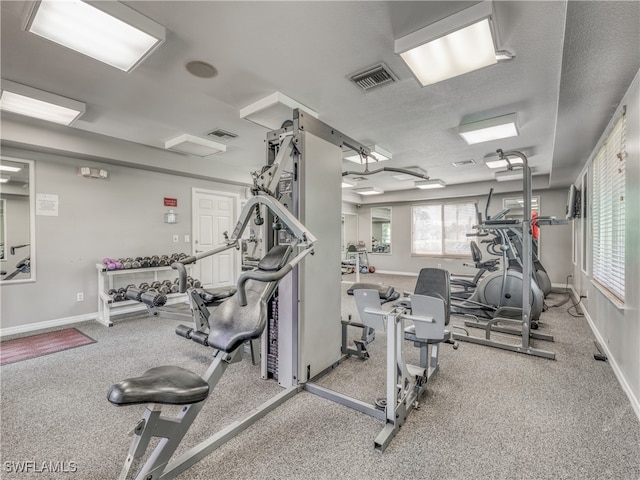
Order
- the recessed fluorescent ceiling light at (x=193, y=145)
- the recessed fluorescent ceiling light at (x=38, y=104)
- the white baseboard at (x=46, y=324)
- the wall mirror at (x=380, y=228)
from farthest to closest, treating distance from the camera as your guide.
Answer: the wall mirror at (x=380, y=228) → the recessed fluorescent ceiling light at (x=193, y=145) → the white baseboard at (x=46, y=324) → the recessed fluorescent ceiling light at (x=38, y=104)

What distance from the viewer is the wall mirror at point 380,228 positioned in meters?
10.3

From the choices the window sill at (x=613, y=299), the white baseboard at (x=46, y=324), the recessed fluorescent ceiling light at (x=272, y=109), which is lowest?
the white baseboard at (x=46, y=324)

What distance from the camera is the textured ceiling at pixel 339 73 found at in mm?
1946

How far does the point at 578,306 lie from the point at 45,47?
7.58 metres

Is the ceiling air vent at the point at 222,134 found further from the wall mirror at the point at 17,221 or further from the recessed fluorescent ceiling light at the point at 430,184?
the recessed fluorescent ceiling light at the point at 430,184

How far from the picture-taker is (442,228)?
8969 millimetres

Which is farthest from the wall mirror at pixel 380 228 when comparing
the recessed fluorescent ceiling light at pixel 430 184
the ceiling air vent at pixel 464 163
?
the ceiling air vent at pixel 464 163

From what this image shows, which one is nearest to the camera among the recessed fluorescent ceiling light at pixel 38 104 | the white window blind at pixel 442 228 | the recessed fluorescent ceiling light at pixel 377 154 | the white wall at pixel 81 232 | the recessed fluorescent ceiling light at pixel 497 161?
the recessed fluorescent ceiling light at pixel 38 104

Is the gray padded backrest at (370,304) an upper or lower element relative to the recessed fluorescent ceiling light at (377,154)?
lower

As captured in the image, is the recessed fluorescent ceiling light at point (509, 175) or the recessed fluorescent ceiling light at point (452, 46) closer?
the recessed fluorescent ceiling light at point (452, 46)

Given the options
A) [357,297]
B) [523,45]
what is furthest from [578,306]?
[357,297]

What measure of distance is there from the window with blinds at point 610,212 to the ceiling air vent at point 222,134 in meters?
4.24

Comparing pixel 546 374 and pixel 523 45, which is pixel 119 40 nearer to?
pixel 523 45

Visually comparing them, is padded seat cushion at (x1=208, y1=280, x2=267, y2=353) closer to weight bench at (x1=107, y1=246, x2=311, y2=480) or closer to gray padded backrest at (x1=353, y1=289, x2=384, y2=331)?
weight bench at (x1=107, y1=246, x2=311, y2=480)
